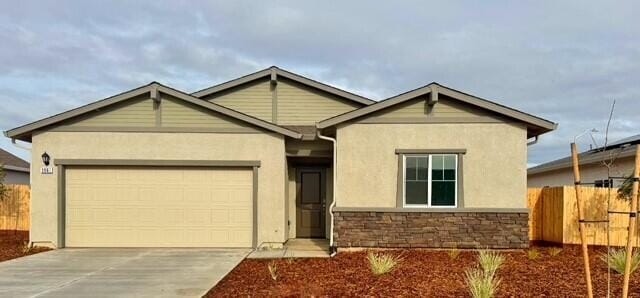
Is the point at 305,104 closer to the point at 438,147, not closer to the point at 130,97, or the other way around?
the point at 438,147

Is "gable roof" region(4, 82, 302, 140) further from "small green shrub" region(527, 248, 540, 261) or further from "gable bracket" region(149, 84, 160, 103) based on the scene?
"small green shrub" region(527, 248, 540, 261)

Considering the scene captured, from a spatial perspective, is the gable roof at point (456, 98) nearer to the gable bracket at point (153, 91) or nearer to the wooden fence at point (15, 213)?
the gable bracket at point (153, 91)

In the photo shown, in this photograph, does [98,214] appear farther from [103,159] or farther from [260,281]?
[260,281]

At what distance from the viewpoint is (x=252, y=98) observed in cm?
1595

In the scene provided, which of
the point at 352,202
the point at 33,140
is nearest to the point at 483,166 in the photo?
Answer: the point at 352,202

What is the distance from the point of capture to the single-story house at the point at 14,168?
24.3 meters

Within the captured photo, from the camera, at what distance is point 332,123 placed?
484 inches

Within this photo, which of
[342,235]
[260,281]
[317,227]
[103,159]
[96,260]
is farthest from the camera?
[317,227]

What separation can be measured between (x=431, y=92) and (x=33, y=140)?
33.0ft

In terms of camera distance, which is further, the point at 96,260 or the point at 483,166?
the point at 483,166

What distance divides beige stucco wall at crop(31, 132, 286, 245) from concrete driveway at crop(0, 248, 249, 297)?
A: 0.94 meters

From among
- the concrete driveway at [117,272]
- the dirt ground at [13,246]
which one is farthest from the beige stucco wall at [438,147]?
the dirt ground at [13,246]

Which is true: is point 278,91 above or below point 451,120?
above

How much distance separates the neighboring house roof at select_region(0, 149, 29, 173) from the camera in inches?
958
